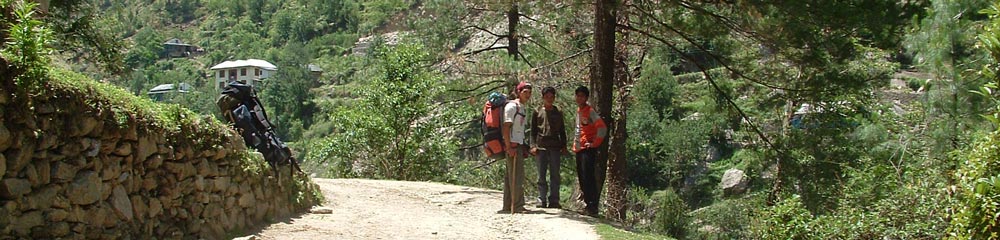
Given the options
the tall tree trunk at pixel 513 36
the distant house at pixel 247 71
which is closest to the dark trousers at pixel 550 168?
A: the tall tree trunk at pixel 513 36

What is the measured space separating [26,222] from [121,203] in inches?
36.5

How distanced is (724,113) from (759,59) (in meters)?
1.30

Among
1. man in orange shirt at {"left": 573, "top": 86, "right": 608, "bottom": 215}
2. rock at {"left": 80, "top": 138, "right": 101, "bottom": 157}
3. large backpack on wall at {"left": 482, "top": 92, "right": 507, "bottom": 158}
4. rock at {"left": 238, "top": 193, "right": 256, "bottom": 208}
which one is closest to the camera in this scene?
rock at {"left": 80, "top": 138, "right": 101, "bottom": 157}

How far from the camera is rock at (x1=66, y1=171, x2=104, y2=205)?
5992 millimetres

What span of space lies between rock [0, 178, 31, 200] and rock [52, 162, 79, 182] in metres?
0.27

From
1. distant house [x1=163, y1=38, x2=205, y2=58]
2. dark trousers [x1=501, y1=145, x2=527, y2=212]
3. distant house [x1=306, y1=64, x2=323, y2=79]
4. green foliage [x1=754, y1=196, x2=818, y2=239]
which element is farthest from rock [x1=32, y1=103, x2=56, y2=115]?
distant house [x1=163, y1=38, x2=205, y2=58]

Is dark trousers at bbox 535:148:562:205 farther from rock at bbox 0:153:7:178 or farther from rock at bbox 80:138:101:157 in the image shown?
rock at bbox 0:153:7:178

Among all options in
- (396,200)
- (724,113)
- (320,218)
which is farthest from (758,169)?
(320,218)

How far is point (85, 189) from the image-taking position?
20.0 feet

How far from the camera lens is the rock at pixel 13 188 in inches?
211

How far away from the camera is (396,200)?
12.2 metres

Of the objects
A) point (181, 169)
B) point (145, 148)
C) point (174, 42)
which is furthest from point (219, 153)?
point (174, 42)

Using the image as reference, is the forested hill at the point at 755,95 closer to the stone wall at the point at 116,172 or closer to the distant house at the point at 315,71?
the stone wall at the point at 116,172

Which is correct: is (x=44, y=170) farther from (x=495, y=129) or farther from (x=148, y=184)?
(x=495, y=129)
